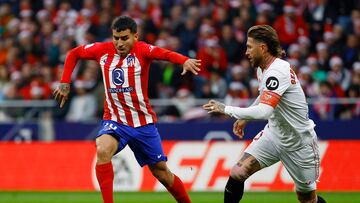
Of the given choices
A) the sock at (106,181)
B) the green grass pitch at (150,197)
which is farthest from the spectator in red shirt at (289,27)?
the sock at (106,181)

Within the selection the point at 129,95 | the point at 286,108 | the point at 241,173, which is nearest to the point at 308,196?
the point at 241,173

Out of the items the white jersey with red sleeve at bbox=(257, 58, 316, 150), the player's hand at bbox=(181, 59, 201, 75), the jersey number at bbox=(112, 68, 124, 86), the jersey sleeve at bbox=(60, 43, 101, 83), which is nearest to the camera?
the white jersey with red sleeve at bbox=(257, 58, 316, 150)

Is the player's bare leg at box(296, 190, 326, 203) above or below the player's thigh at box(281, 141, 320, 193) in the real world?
below

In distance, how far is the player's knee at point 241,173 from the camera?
937 centimetres

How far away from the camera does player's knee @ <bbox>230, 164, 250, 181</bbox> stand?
30.7 ft

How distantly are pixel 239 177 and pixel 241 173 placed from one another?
0.15ft

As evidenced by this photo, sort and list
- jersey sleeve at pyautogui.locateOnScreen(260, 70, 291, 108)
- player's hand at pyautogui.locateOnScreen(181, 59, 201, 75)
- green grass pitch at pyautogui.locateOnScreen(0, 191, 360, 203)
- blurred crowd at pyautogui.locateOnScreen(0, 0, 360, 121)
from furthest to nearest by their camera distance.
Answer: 1. blurred crowd at pyautogui.locateOnScreen(0, 0, 360, 121)
2. green grass pitch at pyautogui.locateOnScreen(0, 191, 360, 203)
3. player's hand at pyautogui.locateOnScreen(181, 59, 201, 75)
4. jersey sleeve at pyautogui.locateOnScreen(260, 70, 291, 108)

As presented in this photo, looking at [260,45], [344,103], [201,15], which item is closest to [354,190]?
[344,103]

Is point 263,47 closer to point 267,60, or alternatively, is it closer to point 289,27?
point 267,60

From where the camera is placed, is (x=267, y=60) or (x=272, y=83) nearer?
(x=272, y=83)

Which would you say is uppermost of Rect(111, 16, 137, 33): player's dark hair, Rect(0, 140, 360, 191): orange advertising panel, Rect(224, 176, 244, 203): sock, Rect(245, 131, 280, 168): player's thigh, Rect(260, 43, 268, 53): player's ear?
Rect(111, 16, 137, 33): player's dark hair

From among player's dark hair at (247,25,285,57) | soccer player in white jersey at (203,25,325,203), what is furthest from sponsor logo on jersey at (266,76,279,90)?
player's dark hair at (247,25,285,57)

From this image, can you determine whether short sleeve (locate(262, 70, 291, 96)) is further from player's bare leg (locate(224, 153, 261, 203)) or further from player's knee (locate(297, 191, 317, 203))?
player's knee (locate(297, 191, 317, 203))

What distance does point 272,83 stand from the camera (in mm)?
8836
